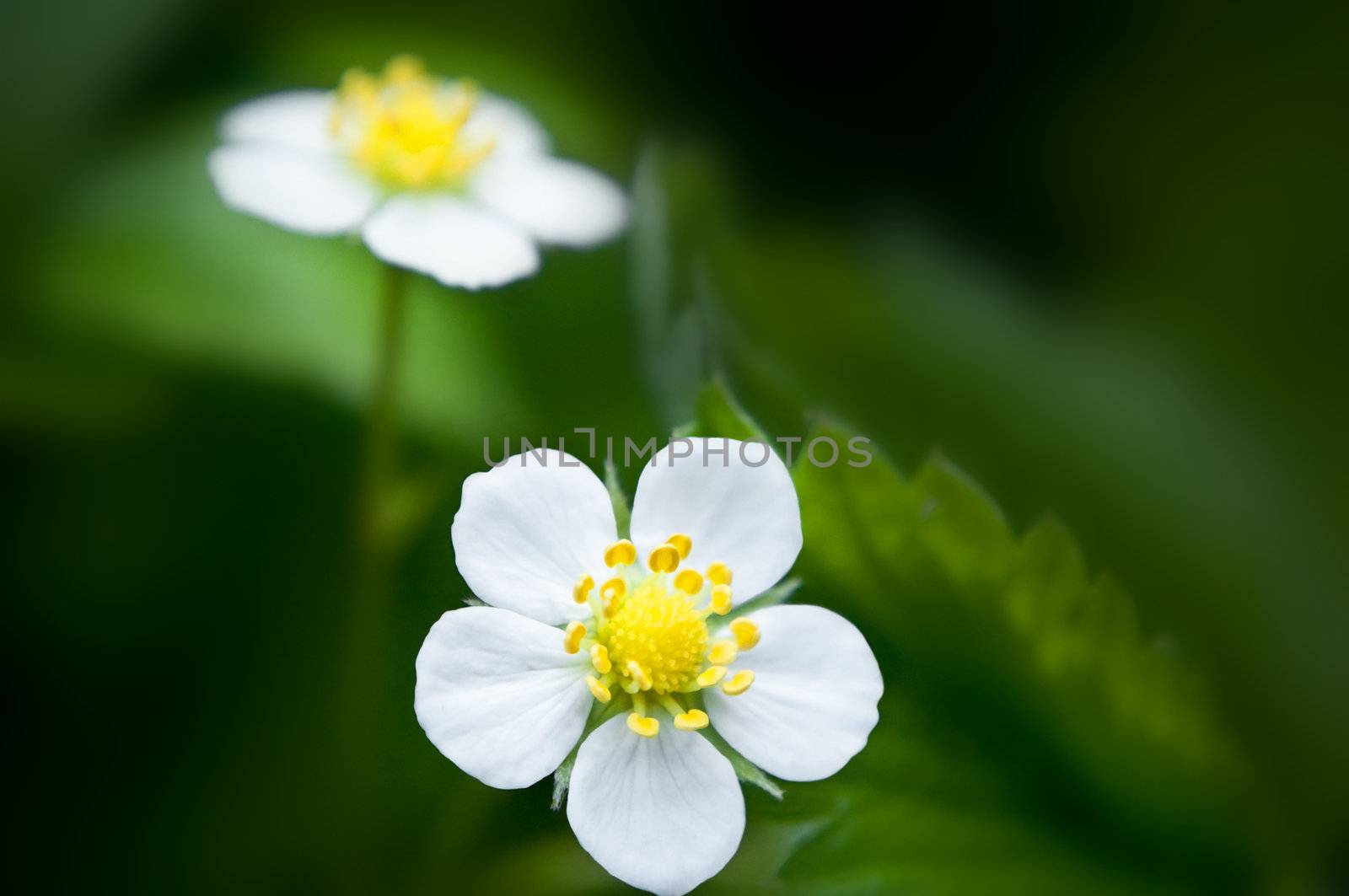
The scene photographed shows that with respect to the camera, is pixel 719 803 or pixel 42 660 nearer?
pixel 719 803

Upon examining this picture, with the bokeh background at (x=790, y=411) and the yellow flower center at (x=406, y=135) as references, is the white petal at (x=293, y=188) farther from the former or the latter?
the bokeh background at (x=790, y=411)

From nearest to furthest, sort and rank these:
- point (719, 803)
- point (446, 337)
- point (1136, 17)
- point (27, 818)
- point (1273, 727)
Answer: point (719, 803)
point (27, 818)
point (446, 337)
point (1273, 727)
point (1136, 17)

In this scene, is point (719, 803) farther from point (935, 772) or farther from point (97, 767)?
point (97, 767)

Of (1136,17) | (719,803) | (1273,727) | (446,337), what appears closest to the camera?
(719,803)

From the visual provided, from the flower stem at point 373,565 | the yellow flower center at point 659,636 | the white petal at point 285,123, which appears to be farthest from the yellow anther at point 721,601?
the white petal at point 285,123

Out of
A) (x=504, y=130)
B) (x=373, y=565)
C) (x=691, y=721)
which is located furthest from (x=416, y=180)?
(x=691, y=721)

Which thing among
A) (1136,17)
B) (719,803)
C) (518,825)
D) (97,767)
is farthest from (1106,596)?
(1136,17)

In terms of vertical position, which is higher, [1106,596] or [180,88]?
[180,88]
